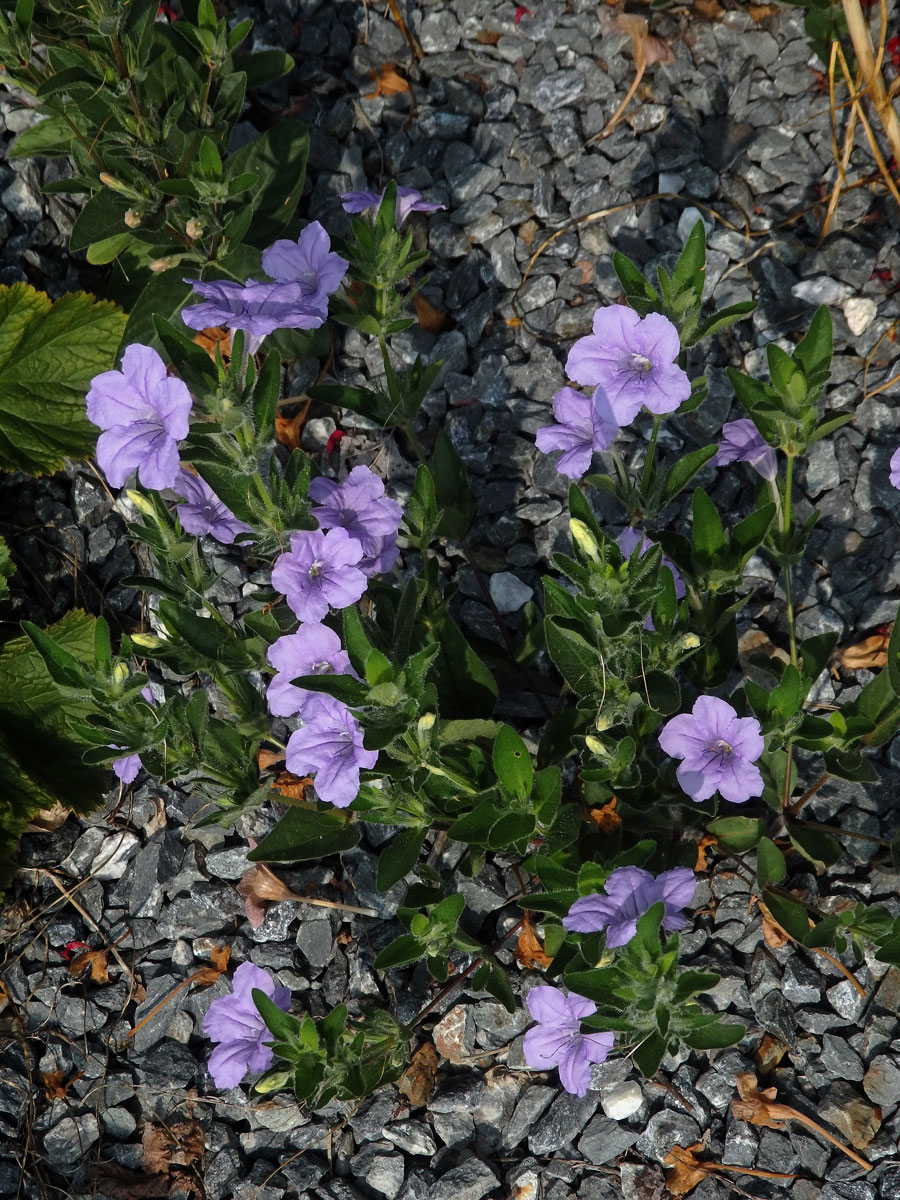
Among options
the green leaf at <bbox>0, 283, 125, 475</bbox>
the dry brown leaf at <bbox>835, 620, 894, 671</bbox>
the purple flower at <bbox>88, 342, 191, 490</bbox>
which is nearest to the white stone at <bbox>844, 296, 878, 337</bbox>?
Answer: the dry brown leaf at <bbox>835, 620, 894, 671</bbox>

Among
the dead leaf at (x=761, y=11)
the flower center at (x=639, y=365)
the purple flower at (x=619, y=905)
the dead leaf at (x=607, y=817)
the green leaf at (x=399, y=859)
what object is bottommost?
the dead leaf at (x=607, y=817)

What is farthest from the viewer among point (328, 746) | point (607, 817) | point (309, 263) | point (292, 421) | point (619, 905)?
point (292, 421)

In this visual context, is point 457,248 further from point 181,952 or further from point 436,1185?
point 436,1185

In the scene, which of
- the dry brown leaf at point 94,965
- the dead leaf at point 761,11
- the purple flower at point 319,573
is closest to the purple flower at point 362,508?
the purple flower at point 319,573

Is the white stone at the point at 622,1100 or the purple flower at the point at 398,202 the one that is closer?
the white stone at the point at 622,1100

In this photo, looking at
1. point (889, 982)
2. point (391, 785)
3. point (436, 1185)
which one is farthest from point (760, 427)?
point (436, 1185)

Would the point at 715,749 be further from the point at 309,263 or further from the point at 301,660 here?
the point at 309,263

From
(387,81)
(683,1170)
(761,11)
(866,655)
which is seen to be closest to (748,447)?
(866,655)

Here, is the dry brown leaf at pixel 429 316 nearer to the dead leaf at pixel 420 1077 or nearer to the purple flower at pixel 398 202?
the purple flower at pixel 398 202
